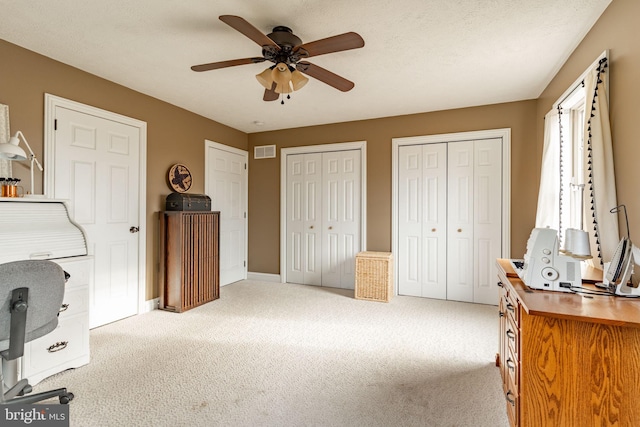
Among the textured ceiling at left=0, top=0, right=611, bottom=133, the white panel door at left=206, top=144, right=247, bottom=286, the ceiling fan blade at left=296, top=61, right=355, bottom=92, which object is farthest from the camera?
the white panel door at left=206, top=144, right=247, bottom=286

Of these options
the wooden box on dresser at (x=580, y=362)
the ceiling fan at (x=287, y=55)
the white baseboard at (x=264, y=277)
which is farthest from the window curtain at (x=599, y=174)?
the white baseboard at (x=264, y=277)

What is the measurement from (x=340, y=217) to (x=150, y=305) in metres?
2.64

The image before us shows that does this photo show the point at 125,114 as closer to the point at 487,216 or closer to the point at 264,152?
the point at 264,152

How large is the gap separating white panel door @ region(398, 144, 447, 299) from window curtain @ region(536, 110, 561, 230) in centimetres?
115

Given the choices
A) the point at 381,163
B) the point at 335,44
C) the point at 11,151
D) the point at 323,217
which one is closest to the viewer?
the point at 335,44

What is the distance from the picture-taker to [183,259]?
3502 millimetres

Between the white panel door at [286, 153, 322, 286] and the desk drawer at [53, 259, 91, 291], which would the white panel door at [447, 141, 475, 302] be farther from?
the desk drawer at [53, 259, 91, 291]

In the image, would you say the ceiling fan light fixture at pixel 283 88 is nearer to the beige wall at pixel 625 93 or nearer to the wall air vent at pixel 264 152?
A: the beige wall at pixel 625 93

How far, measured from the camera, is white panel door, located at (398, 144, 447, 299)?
13.3 ft

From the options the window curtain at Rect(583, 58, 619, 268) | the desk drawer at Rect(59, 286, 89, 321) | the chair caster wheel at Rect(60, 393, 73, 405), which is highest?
the window curtain at Rect(583, 58, 619, 268)

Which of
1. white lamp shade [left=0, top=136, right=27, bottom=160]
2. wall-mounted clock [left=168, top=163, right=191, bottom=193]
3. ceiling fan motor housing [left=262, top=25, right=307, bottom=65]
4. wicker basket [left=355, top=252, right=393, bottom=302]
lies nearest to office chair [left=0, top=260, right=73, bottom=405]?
white lamp shade [left=0, top=136, right=27, bottom=160]

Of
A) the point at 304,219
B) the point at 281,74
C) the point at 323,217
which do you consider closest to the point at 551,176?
the point at 281,74

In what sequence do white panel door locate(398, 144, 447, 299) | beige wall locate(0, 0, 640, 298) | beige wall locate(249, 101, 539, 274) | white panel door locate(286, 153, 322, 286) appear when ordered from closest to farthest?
beige wall locate(0, 0, 640, 298)
beige wall locate(249, 101, 539, 274)
white panel door locate(398, 144, 447, 299)
white panel door locate(286, 153, 322, 286)

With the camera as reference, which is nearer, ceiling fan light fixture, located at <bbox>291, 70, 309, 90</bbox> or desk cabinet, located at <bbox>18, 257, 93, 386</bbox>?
desk cabinet, located at <bbox>18, 257, 93, 386</bbox>
